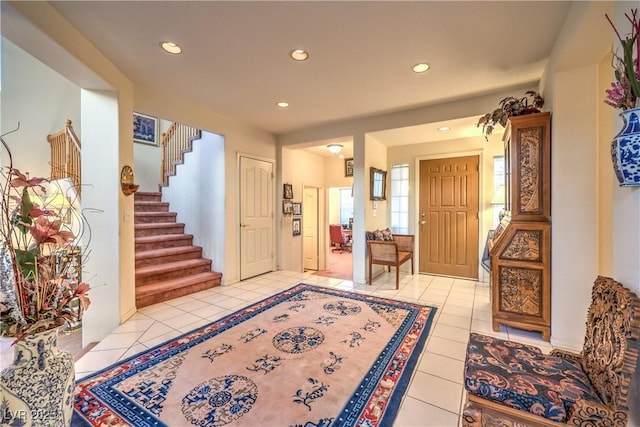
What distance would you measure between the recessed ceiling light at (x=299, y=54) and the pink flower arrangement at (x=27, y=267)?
207 centimetres

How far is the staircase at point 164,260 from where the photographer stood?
3.55 metres

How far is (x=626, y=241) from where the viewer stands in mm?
1249

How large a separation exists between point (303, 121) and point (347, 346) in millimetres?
3419

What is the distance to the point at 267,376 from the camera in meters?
1.91

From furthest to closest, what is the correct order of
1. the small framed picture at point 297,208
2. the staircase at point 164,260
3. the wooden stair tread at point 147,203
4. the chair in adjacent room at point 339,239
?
the chair in adjacent room at point 339,239, the small framed picture at point 297,208, the wooden stair tread at point 147,203, the staircase at point 164,260

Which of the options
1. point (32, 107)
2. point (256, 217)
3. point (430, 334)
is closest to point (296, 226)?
point (256, 217)

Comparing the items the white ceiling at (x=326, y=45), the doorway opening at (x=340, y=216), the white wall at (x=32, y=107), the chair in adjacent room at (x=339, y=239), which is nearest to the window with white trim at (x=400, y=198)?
the white ceiling at (x=326, y=45)

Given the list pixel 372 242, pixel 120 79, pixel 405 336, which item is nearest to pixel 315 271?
pixel 372 242

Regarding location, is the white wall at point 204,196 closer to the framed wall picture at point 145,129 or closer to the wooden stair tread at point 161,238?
the wooden stair tread at point 161,238

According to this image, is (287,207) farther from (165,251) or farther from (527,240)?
(527,240)

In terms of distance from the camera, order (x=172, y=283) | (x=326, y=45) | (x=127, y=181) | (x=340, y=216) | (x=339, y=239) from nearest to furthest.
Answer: (x=326, y=45) < (x=127, y=181) < (x=172, y=283) < (x=339, y=239) < (x=340, y=216)

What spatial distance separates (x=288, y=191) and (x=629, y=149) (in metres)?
4.59

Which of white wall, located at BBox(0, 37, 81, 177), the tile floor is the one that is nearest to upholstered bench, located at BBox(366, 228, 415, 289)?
the tile floor

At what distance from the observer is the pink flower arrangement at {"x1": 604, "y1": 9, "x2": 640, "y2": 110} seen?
1.05 m
